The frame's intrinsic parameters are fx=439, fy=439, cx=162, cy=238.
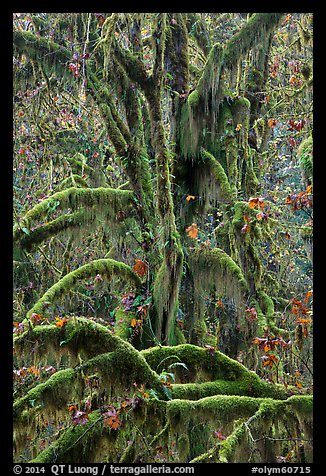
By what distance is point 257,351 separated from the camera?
7820mm

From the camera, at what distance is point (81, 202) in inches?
270

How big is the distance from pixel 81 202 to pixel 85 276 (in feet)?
4.06

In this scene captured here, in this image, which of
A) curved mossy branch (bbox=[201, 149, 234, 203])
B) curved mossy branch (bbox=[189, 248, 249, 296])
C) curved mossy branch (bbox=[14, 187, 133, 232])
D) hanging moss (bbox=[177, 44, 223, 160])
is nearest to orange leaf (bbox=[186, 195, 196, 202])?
curved mossy branch (bbox=[201, 149, 234, 203])

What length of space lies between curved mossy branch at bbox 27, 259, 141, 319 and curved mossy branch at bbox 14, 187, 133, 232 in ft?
2.86

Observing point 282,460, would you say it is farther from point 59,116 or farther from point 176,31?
point 59,116

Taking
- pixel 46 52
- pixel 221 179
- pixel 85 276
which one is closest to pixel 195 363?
pixel 85 276

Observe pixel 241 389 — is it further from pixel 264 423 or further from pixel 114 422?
pixel 114 422

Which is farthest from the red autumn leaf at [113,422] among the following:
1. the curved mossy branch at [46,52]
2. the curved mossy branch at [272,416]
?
the curved mossy branch at [46,52]

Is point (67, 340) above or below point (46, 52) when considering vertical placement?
below

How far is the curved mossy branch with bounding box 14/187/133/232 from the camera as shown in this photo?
6.25 m

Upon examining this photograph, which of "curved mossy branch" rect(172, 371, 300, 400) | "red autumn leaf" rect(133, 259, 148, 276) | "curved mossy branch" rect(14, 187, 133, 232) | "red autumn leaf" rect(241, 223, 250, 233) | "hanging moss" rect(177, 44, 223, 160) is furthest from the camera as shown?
"hanging moss" rect(177, 44, 223, 160)

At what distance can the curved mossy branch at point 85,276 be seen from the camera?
5.49 m

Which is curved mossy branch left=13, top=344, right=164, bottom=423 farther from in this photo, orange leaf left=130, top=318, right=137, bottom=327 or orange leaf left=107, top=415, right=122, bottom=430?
orange leaf left=130, top=318, right=137, bottom=327

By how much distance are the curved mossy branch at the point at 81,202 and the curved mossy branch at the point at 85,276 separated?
0.87 m
